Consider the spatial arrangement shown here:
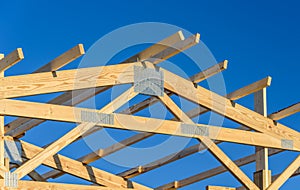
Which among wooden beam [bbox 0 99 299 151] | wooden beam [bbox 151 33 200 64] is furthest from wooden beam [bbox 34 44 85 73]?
wooden beam [bbox 151 33 200 64]

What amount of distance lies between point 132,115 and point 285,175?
2.33 metres

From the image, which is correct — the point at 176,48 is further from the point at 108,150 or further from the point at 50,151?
the point at 108,150

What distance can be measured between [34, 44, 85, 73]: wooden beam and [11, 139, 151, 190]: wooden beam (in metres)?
2.54

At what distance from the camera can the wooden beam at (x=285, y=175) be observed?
1071 cm

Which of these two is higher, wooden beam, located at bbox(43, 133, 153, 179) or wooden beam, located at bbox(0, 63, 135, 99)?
wooden beam, located at bbox(43, 133, 153, 179)

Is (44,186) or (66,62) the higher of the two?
(66,62)

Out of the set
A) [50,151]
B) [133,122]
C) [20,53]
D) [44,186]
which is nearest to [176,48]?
[133,122]

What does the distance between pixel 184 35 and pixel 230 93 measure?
1788mm

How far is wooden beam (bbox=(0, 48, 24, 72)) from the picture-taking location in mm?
8234

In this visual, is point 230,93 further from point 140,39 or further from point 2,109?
point 2,109

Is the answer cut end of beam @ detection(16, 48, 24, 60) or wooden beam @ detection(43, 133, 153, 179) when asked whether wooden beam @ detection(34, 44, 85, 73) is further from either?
wooden beam @ detection(43, 133, 153, 179)

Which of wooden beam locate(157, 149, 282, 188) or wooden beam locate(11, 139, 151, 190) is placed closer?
wooden beam locate(11, 139, 151, 190)

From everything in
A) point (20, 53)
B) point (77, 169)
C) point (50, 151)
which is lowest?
point (50, 151)

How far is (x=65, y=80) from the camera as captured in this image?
913 centimetres
